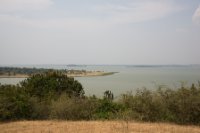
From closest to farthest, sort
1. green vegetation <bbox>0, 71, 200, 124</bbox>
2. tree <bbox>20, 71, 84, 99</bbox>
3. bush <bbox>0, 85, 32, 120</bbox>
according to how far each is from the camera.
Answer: green vegetation <bbox>0, 71, 200, 124</bbox>
bush <bbox>0, 85, 32, 120</bbox>
tree <bbox>20, 71, 84, 99</bbox>

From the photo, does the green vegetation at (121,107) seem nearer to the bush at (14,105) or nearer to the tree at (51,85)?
the bush at (14,105)

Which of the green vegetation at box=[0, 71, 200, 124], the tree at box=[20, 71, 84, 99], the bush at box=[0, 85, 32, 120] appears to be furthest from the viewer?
the tree at box=[20, 71, 84, 99]

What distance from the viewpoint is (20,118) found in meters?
17.0

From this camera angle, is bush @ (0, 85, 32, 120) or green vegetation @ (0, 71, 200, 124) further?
bush @ (0, 85, 32, 120)

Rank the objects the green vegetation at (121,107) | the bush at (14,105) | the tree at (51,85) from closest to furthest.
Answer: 1. the green vegetation at (121,107)
2. the bush at (14,105)
3. the tree at (51,85)

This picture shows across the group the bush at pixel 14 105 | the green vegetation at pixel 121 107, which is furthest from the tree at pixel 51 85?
the bush at pixel 14 105

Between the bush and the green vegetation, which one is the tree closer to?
the green vegetation

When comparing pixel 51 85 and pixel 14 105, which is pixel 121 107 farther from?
pixel 51 85

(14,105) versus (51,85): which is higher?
(51,85)

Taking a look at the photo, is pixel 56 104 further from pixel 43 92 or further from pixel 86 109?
pixel 43 92

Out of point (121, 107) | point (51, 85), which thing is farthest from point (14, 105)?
point (51, 85)

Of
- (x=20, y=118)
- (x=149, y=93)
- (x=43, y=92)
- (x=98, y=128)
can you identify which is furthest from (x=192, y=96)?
(x=43, y=92)

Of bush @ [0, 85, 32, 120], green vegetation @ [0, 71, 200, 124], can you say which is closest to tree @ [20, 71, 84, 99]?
green vegetation @ [0, 71, 200, 124]

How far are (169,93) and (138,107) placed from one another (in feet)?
5.89
